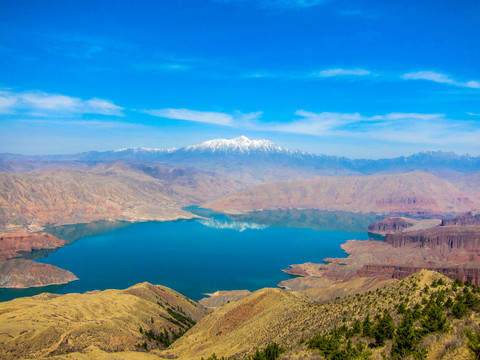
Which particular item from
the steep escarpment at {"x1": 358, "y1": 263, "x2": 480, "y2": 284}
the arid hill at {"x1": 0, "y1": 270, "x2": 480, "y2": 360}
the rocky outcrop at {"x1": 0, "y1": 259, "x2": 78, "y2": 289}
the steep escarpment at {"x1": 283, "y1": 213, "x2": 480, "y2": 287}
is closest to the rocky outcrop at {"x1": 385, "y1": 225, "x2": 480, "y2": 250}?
the steep escarpment at {"x1": 283, "y1": 213, "x2": 480, "y2": 287}

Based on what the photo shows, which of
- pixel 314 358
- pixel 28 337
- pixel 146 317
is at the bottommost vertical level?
pixel 146 317

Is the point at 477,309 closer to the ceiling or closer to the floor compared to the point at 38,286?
closer to the ceiling

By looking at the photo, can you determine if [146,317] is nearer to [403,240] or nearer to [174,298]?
[174,298]

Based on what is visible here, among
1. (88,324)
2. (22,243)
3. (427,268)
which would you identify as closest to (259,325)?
(88,324)

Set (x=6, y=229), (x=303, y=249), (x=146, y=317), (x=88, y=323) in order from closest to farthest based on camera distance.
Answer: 1. (x=88, y=323)
2. (x=146, y=317)
3. (x=303, y=249)
4. (x=6, y=229)

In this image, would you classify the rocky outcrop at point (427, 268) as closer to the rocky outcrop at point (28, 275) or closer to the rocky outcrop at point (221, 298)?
the rocky outcrop at point (221, 298)

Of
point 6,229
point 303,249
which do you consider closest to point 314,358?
point 303,249

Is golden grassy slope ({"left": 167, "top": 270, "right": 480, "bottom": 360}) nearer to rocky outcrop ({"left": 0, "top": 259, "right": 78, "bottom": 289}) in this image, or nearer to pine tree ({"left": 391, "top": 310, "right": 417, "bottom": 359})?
pine tree ({"left": 391, "top": 310, "right": 417, "bottom": 359})

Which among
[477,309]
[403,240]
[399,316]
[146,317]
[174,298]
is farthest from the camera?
[403,240]
